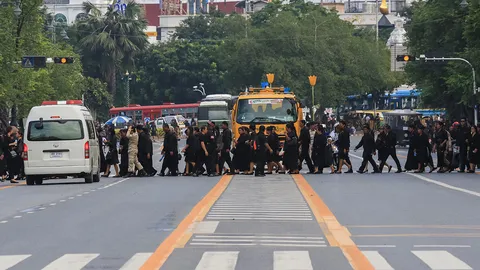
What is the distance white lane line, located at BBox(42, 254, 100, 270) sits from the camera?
14113mm

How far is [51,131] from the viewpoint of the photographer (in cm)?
3453

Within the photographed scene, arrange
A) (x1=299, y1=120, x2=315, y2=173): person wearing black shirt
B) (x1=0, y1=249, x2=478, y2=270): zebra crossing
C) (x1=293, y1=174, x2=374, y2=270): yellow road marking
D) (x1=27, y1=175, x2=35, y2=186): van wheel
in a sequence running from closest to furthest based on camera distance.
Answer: (x1=0, y1=249, x2=478, y2=270): zebra crossing
(x1=293, y1=174, x2=374, y2=270): yellow road marking
(x1=27, y1=175, x2=35, y2=186): van wheel
(x1=299, y1=120, x2=315, y2=173): person wearing black shirt

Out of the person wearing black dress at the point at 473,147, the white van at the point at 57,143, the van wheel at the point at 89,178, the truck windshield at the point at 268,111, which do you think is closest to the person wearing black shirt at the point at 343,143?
the person wearing black dress at the point at 473,147

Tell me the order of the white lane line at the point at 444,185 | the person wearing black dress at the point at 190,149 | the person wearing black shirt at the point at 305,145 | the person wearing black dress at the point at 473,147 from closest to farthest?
the white lane line at the point at 444,185, the person wearing black dress at the point at 473,147, the person wearing black dress at the point at 190,149, the person wearing black shirt at the point at 305,145

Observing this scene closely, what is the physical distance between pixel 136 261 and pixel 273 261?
5.31ft

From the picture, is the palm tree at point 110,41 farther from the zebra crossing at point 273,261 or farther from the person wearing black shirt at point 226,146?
the zebra crossing at point 273,261

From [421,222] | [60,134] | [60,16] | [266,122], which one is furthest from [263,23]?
[421,222]

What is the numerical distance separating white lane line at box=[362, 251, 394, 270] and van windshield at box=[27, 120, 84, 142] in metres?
20.2

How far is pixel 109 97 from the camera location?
369ft

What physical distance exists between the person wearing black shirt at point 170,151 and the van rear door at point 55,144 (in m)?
5.44

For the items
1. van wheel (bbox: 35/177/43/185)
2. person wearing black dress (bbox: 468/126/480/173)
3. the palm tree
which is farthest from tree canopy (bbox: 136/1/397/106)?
van wheel (bbox: 35/177/43/185)

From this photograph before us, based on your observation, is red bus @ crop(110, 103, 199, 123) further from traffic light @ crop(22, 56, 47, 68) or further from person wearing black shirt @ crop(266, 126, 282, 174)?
person wearing black shirt @ crop(266, 126, 282, 174)

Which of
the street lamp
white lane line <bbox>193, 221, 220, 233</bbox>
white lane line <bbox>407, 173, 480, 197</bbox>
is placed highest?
white lane line <bbox>193, 221, 220, 233</bbox>

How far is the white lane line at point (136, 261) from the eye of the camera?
1395 centimetres
